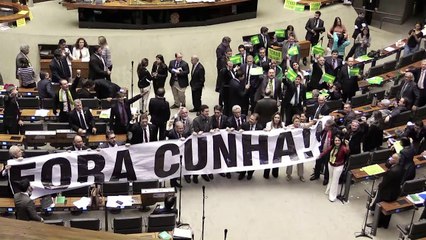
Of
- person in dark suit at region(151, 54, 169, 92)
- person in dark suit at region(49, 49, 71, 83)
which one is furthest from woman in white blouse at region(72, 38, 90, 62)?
person in dark suit at region(151, 54, 169, 92)

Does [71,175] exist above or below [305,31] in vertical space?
below

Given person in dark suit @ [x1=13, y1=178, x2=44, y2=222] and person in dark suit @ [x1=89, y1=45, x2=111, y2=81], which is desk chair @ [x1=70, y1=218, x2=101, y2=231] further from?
person in dark suit @ [x1=89, y1=45, x2=111, y2=81]

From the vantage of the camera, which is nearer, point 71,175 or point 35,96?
point 71,175

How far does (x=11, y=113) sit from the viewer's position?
12.4m

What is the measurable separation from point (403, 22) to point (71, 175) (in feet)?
57.6

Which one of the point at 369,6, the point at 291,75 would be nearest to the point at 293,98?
the point at 291,75

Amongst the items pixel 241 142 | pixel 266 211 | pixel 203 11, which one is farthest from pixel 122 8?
pixel 266 211

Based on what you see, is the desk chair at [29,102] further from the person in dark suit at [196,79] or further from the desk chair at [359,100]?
the desk chair at [359,100]

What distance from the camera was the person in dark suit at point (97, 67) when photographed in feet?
47.6

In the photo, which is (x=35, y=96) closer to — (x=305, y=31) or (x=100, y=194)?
(x=100, y=194)

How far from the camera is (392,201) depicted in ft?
35.2

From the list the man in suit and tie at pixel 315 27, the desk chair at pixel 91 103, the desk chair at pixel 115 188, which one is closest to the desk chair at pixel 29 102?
the desk chair at pixel 91 103

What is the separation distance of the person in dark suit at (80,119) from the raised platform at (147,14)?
667 centimetres

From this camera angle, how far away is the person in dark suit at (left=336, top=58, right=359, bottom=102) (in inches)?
573
